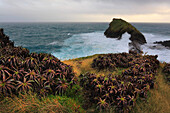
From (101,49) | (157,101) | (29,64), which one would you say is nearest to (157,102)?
(157,101)

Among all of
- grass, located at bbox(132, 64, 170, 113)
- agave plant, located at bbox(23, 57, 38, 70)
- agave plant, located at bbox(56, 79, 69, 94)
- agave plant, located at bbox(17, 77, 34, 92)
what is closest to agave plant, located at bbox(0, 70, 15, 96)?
agave plant, located at bbox(17, 77, 34, 92)

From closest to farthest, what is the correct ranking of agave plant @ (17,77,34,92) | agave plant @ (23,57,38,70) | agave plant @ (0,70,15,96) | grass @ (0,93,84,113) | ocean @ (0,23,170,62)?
grass @ (0,93,84,113) < agave plant @ (0,70,15,96) < agave plant @ (17,77,34,92) < agave plant @ (23,57,38,70) < ocean @ (0,23,170,62)

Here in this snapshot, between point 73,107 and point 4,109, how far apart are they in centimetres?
214

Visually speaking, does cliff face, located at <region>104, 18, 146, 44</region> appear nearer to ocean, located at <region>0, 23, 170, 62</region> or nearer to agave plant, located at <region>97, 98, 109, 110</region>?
ocean, located at <region>0, 23, 170, 62</region>

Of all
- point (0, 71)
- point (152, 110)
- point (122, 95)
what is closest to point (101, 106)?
point (122, 95)

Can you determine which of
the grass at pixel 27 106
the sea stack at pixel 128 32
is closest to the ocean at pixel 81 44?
the sea stack at pixel 128 32

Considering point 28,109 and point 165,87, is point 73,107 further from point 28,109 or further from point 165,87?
point 165,87

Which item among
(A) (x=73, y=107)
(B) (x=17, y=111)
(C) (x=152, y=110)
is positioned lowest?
(C) (x=152, y=110)

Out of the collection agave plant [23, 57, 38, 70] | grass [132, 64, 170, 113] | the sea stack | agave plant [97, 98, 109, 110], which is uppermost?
the sea stack

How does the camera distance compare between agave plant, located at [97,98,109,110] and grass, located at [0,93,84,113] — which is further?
agave plant, located at [97,98,109,110]

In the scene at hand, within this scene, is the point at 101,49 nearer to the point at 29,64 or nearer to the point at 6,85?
the point at 29,64

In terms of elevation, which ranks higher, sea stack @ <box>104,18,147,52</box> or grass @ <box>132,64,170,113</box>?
sea stack @ <box>104,18,147,52</box>

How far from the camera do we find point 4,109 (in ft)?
10.1

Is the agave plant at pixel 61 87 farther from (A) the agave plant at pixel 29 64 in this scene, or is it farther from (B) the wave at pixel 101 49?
(B) the wave at pixel 101 49
